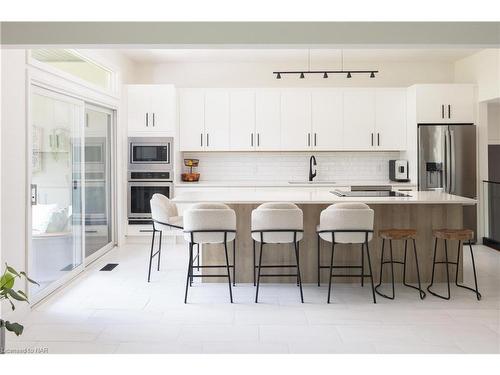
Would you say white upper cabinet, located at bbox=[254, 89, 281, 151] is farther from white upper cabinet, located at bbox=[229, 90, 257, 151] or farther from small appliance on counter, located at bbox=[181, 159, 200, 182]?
small appliance on counter, located at bbox=[181, 159, 200, 182]

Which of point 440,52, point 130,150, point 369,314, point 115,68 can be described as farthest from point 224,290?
point 440,52

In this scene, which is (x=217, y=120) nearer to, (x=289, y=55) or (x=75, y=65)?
(x=289, y=55)

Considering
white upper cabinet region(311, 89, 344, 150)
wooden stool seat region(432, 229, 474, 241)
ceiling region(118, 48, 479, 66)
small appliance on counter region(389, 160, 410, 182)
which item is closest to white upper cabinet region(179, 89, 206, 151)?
ceiling region(118, 48, 479, 66)

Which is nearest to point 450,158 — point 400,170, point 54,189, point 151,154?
point 400,170

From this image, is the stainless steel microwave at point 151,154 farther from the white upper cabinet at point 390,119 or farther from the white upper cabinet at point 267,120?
the white upper cabinet at point 390,119

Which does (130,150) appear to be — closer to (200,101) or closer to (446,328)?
(200,101)

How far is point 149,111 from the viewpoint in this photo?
7.25 meters

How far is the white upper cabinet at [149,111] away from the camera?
7.24 metres

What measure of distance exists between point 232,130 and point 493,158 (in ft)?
13.9

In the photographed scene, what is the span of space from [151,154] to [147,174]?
1.01ft

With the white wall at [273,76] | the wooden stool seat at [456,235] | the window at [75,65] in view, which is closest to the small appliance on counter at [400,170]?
the white wall at [273,76]

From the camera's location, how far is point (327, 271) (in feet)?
16.5

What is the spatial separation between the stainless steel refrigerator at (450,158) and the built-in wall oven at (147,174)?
12.4 ft

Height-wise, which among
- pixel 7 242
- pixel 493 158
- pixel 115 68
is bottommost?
pixel 7 242
